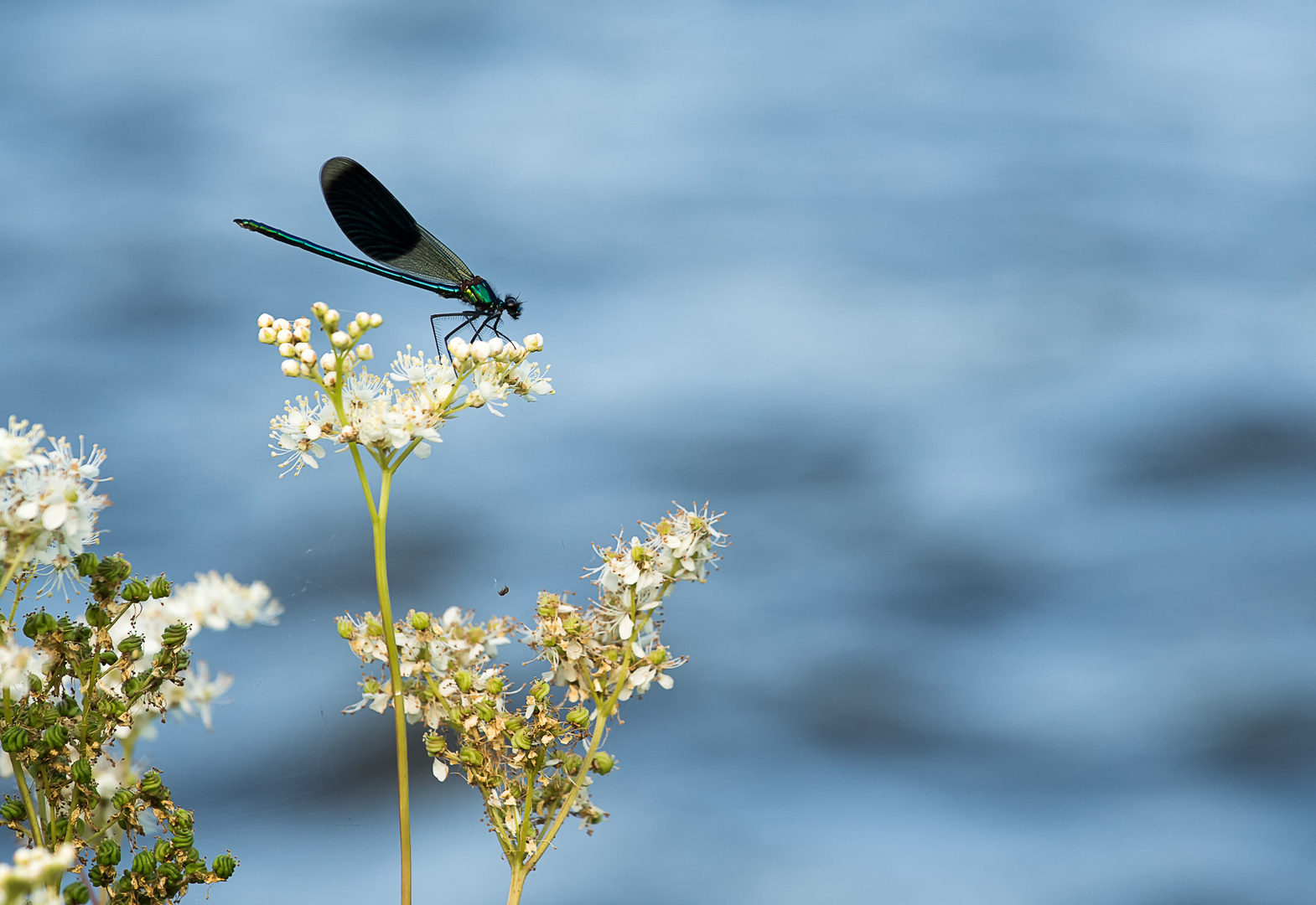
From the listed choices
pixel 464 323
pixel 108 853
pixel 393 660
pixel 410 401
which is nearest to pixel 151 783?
pixel 108 853

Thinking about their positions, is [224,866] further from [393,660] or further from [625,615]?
[625,615]

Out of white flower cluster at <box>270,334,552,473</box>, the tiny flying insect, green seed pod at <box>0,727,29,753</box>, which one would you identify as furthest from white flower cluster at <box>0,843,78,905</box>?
the tiny flying insect

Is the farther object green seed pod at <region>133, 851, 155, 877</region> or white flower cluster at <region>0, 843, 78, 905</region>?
green seed pod at <region>133, 851, 155, 877</region>

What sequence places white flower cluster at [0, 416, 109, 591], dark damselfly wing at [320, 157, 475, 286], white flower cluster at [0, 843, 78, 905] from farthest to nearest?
1. dark damselfly wing at [320, 157, 475, 286]
2. white flower cluster at [0, 416, 109, 591]
3. white flower cluster at [0, 843, 78, 905]

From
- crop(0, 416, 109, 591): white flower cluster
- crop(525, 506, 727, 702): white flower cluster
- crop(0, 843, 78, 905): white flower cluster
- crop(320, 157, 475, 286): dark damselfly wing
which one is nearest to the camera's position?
crop(0, 843, 78, 905): white flower cluster

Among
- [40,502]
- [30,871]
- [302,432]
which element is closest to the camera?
[30,871]

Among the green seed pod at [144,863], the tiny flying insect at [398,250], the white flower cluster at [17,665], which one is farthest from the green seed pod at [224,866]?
the tiny flying insect at [398,250]

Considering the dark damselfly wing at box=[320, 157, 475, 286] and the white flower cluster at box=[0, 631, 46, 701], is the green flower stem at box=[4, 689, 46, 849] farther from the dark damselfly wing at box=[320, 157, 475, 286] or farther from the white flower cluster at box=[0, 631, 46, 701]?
the dark damselfly wing at box=[320, 157, 475, 286]
